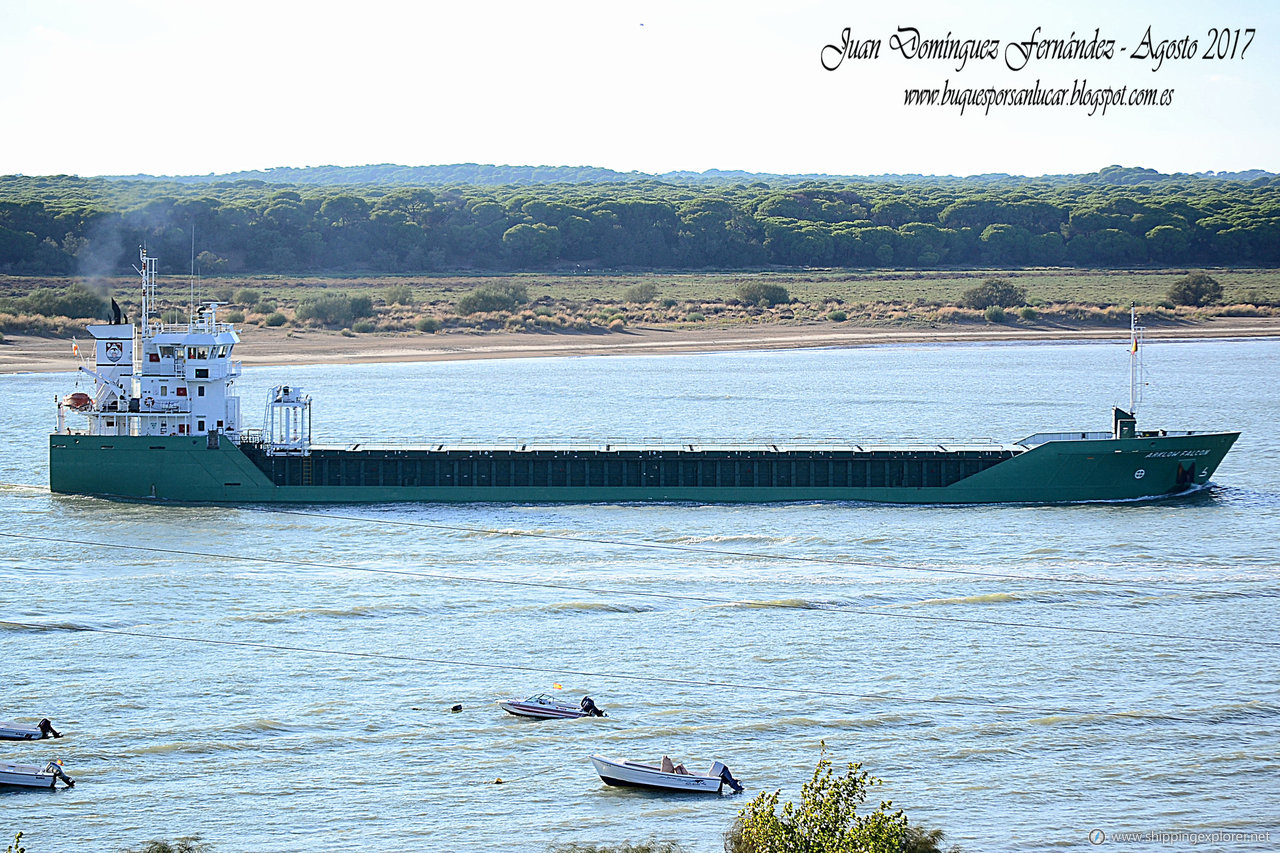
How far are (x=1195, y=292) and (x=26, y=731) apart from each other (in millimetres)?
115938

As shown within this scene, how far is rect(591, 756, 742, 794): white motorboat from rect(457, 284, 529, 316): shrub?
299 ft

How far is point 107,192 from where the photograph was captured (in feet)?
550

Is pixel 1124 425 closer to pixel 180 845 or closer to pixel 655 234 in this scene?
pixel 180 845

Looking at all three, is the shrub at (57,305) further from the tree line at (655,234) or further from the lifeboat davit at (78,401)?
the lifeboat davit at (78,401)

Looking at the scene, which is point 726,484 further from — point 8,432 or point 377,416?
point 8,432

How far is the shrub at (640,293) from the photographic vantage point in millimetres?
125688

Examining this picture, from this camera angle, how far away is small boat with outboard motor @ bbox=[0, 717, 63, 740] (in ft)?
88.9

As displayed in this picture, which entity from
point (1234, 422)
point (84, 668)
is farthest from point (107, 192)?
point (84, 668)

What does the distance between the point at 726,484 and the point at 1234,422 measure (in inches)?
1152

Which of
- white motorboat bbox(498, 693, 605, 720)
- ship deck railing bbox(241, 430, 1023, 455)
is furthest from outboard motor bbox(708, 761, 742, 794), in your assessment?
ship deck railing bbox(241, 430, 1023, 455)

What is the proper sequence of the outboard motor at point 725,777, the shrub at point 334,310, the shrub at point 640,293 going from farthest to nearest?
1. the shrub at point 640,293
2. the shrub at point 334,310
3. the outboard motor at point 725,777

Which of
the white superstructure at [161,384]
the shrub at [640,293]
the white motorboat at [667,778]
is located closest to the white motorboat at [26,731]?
the white motorboat at [667,778]

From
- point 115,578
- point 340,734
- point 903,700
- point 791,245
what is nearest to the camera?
point 340,734

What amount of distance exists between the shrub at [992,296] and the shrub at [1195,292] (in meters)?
12.9
